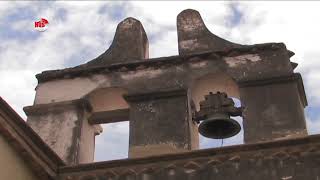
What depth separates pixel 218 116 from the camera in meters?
6.07

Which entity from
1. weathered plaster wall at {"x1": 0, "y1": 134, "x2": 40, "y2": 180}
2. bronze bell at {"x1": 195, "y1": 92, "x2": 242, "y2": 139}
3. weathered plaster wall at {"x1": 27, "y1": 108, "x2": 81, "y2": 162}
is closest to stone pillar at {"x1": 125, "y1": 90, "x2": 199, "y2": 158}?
bronze bell at {"x1": 195, "y1": 92, "x2": 242, "y2": 139}

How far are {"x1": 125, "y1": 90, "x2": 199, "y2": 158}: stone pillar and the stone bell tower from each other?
1 centimetres

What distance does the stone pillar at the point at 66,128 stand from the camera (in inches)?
245

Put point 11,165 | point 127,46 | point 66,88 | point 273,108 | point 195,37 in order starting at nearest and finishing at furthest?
1. point 11,165
2. point 273,108
3. point 66,88
4. point 195,37
5. point 127,46

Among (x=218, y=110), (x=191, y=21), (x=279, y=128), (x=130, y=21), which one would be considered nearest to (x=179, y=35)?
(x=191, y=21)

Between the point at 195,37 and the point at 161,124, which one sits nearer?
the point at 161,124

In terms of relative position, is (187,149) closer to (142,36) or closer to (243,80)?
(243,80)

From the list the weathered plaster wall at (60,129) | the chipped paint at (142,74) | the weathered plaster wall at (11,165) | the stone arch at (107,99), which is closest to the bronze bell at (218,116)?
the chipped paint at (142,74)

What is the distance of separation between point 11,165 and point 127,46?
8.07 ft

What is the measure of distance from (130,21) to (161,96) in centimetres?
155

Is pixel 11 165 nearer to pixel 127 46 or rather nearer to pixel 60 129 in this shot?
pixel 60 129

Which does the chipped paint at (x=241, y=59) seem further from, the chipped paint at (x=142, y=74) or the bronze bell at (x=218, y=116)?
the chipped paint at (x=142, y=74)

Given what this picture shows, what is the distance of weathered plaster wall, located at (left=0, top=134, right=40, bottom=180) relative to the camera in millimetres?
5109

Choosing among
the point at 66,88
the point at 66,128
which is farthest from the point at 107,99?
the point at 66,128
